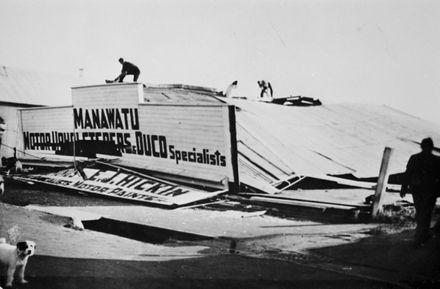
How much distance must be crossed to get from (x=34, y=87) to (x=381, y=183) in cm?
1243

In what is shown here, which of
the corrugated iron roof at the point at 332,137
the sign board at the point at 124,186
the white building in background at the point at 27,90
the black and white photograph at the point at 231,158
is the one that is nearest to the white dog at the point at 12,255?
the black and white photograph at the point at 231,158

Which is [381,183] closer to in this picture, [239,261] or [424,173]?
[424,173]

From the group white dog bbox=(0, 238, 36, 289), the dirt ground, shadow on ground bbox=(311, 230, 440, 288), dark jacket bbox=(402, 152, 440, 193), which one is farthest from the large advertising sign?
white dog bbox=(0, 238, 36, 289)

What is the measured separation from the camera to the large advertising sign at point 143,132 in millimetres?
7812

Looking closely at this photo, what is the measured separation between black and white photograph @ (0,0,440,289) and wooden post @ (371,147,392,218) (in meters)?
0.03

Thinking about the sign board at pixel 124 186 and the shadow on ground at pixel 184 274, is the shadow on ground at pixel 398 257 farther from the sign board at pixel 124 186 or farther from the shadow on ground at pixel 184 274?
the sign board at pixel 124 186

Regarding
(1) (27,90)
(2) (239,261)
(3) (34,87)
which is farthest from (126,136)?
(3) (34,87)

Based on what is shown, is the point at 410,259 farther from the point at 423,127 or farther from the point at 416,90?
the point at 423,127

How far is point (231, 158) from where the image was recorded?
7680 millimetres

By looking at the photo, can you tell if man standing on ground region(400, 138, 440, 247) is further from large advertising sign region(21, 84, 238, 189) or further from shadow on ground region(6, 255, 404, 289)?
large advertising sign region(21, 84, 238, 189)

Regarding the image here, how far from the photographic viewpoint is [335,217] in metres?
6.47

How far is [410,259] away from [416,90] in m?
2.21

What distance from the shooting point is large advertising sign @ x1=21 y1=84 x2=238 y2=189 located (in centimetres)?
781

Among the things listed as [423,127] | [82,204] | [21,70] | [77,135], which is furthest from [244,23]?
[21,70]
